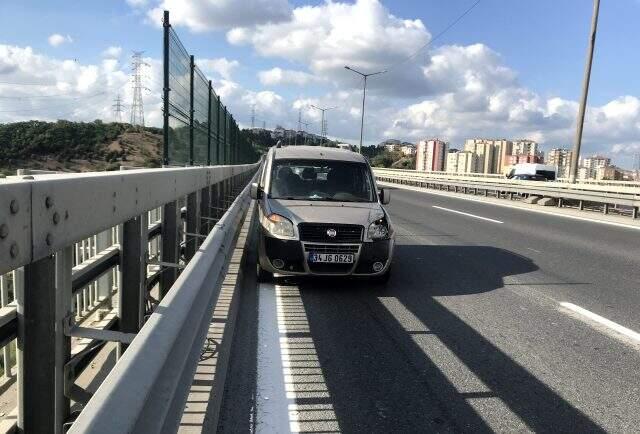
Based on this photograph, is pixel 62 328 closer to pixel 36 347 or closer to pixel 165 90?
pixel 36 347

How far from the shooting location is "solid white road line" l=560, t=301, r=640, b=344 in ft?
18.1

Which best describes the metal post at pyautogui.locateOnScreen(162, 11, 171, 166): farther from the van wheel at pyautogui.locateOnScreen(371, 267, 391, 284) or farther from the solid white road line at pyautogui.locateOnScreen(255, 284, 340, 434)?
the van wheel at pyautogui.locateOnScreen(371, 267, 391, 284)

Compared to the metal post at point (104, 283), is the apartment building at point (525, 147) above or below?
above

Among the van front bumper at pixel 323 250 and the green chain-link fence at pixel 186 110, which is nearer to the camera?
the van front bumper at pixel 323 250

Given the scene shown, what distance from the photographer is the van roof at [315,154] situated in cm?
880

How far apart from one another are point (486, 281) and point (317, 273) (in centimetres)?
244

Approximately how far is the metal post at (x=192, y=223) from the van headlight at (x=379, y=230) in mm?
2101

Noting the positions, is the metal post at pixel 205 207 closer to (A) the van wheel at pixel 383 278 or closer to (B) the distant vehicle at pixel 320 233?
(B) the distant vehicle at pixel 320 233

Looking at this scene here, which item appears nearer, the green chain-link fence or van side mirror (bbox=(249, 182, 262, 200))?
van side mirror (bbox=(249, 182, 262, 200))

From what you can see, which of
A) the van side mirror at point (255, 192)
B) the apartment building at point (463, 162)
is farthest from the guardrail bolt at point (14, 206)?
the apartment building at point (463, 162)

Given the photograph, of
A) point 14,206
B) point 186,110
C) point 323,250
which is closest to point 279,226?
point 323,250

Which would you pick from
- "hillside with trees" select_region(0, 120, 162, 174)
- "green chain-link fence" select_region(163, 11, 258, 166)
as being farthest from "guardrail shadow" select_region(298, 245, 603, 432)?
"hillside with trees" select_region(0, 120, 162, 174)

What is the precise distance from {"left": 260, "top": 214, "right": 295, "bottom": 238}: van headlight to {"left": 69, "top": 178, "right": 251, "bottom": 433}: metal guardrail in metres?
3.98

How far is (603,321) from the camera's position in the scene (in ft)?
19.6
